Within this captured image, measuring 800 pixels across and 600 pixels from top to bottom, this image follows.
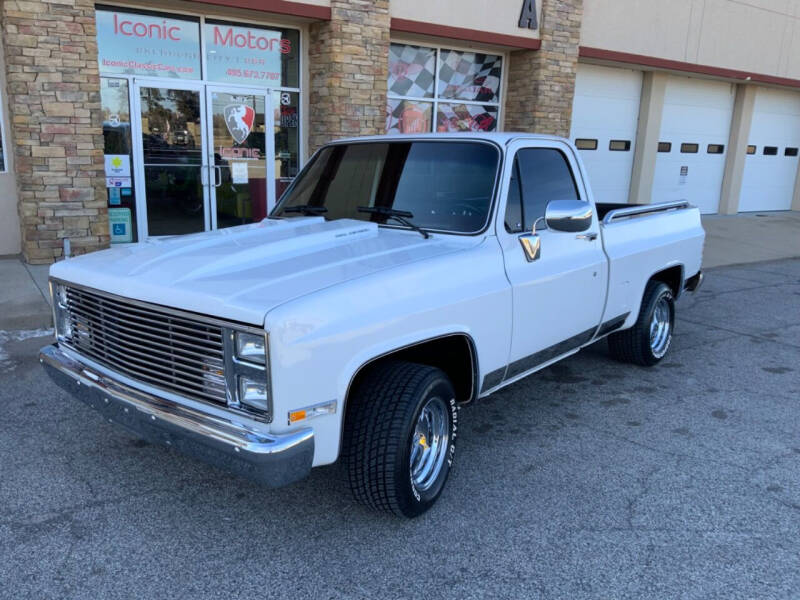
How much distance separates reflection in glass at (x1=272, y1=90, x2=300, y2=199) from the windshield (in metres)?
6.60

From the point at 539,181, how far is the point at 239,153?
731 cm

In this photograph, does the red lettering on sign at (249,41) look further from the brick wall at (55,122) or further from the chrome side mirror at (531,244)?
the chrome side mirror at (531,244)

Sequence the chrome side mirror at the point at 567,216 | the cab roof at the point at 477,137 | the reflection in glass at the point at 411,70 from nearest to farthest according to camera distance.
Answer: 1. the chrome side mirror at the point at 567,216
2. the cab roof at the point at 477,137
3. the reflection in glass at the point at 411,70

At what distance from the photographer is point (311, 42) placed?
10695 mm

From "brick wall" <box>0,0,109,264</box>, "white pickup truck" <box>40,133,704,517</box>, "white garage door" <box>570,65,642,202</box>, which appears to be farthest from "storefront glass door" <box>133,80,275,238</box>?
"white garage door" <box>570,65,642,202</box>

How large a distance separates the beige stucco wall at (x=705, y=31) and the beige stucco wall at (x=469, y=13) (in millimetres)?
1883

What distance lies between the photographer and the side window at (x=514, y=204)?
395 centimetres

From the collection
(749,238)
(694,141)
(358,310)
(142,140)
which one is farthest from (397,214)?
(694,141)

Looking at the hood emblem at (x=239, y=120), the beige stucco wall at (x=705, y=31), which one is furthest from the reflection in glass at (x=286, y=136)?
the beige stucco wall at (x=705, y=31)

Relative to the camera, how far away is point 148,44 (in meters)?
9.56

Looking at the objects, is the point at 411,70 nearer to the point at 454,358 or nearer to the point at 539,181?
the point at 539,181

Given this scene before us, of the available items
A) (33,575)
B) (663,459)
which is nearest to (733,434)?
(663,459)

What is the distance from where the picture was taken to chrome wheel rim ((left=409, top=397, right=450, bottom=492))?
3.37 metres

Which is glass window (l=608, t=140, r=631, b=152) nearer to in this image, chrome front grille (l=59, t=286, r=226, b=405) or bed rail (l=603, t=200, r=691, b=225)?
bed rail (l=603, t=200, r=691, b=225)
